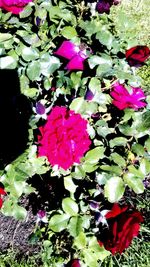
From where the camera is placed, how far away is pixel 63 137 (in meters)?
1.27

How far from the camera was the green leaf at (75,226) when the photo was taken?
1.37 meters

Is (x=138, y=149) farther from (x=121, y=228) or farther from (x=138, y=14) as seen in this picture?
(x=138, y=14)

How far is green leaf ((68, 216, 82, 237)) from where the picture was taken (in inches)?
54.0

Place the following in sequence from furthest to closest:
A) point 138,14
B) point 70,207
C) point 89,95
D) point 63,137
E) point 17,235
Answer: point 138,14 < point 17,235 < point 70,207 < point 89,95 < point 63,137

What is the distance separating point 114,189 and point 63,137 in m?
0.23

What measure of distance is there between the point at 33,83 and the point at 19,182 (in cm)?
41

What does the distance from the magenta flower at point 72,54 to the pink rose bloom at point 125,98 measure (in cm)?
15

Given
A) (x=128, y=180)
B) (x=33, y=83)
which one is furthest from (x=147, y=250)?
(x=33, y=83)

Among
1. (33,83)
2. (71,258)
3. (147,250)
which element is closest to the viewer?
(33,83)

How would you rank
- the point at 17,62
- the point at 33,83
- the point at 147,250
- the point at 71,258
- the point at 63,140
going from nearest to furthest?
the point at 63,140, the point at 17,62, the point at 33,83, the point at 71,258, the point at 147,250

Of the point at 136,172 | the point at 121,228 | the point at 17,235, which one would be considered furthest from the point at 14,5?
the point at 17,235

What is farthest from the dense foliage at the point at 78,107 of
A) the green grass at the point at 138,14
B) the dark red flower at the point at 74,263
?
the green grass at the point at 138,14

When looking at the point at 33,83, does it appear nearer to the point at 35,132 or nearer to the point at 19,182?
the point at 35,132

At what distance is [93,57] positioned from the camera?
1.33m
